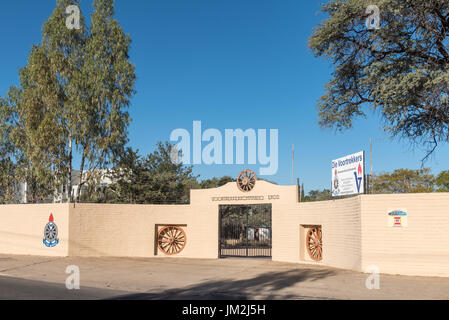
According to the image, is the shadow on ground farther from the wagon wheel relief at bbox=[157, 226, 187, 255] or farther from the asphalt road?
the wagon wheel relief at bbox=[157, 226, 187, 255]

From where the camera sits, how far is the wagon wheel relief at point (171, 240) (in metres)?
22.8

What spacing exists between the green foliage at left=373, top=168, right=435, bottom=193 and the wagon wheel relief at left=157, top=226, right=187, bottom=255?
1367 inches

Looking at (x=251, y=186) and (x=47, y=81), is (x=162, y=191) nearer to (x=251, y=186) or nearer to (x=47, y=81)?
(x=47, y=81)

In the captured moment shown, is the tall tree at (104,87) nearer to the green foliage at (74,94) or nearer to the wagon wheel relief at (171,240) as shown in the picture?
the green foliage at (74,94)

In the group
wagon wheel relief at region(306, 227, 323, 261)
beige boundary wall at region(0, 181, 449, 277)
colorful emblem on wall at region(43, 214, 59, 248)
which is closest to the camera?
beige boundary wall at region(0, 181, 449, 277)

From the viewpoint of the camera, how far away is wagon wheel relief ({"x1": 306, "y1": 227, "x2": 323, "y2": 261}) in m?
19.1

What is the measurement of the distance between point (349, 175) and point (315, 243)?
3.81m

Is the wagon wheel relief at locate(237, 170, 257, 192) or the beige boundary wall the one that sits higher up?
the wagon wheel relief at locate(237, 170, 257, 192)

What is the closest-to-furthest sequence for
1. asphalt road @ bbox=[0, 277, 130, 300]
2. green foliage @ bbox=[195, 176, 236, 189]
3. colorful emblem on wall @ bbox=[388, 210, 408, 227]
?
1. asphalt road @ bbox=[0, 277, 130, 300]
2. colorful emblem on wall @ bbox=[388, 210, 408, 227]
3. green foliage @ bbox=[195, 176, 236, 189]

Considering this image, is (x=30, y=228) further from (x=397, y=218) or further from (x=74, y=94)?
(x=397, y=218)

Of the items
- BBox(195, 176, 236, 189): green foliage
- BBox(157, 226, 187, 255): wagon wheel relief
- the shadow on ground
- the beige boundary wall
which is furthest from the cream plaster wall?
BBox(195, 176, 236, 189): green foliage

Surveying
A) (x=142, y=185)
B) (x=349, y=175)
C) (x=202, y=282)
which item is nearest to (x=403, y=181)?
(x=142, y=185)
